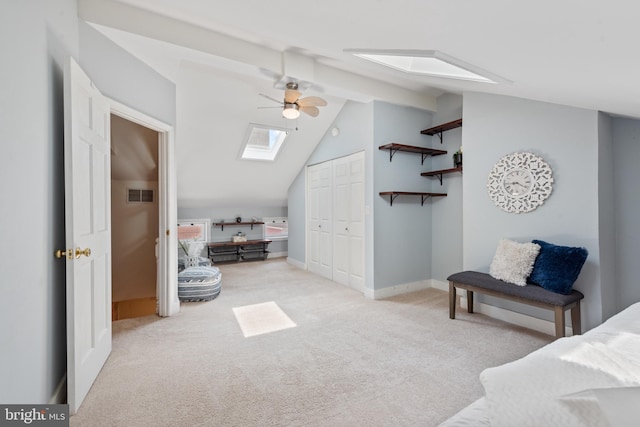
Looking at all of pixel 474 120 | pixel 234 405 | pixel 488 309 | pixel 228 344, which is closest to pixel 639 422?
pixel 234 405

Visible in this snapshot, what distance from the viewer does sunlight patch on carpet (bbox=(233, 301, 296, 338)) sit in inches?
118

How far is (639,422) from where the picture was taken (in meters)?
0.56

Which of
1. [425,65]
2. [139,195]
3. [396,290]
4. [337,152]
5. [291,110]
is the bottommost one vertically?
Answer: [396,290]

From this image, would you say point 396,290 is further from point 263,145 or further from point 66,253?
point 66,253

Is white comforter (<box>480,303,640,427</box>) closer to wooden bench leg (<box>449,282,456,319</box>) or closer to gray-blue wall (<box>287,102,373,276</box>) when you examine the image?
wooden bench leg (<box>449,282,456,319</box>)

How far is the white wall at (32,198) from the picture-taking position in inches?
53.9

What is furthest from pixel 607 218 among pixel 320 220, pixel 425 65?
pixel 320 220

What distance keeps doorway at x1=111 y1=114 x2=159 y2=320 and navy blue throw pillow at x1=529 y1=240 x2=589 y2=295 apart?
5.06m

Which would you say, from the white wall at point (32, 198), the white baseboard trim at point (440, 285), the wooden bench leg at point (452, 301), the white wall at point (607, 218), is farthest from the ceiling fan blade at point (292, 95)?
the white baseboard trim at point (440, 285)

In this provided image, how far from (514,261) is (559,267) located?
1.08 ft

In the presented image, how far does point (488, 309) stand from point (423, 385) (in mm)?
1718

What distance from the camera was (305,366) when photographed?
2297 millimetres

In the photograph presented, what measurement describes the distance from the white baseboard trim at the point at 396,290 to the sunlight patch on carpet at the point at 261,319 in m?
1.23

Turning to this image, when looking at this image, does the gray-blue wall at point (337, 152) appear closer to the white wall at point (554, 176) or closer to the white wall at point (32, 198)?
the white wall at point (554, 176)
